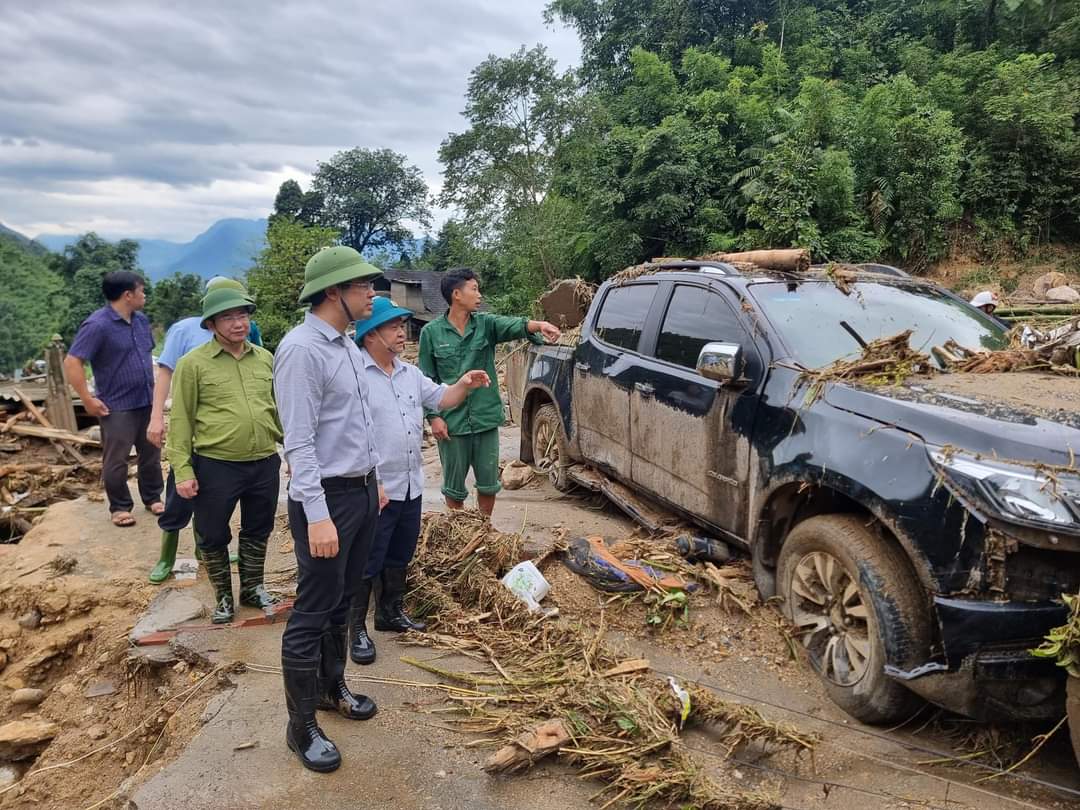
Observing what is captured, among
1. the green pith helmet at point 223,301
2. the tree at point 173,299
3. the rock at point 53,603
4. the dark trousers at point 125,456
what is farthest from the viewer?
the tree at point 173,299

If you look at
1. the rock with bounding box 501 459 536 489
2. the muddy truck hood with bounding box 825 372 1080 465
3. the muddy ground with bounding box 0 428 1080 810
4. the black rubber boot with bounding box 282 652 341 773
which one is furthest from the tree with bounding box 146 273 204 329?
the muddy truck hood with bounding box 825 372 1080 465

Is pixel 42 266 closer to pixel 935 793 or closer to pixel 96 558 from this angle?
pixel 96 558

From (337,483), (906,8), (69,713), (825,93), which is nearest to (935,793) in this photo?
(337,483)

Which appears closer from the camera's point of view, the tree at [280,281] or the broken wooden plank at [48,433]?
the broken wooden plank at [48,433]

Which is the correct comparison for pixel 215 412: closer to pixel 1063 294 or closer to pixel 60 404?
pixel 60 404

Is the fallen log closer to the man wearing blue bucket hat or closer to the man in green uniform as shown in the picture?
the man in green uniform

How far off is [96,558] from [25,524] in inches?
129

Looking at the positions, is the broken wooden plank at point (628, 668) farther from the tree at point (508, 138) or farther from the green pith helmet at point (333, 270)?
the tree at point (508, 138)

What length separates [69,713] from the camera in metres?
4.11

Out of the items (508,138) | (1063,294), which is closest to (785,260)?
(1063,294)

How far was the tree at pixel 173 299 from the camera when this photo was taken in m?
48.2

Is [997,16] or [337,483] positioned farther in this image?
[997,16]

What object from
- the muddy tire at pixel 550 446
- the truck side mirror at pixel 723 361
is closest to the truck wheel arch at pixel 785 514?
the truck side mirror at pixel 723 361

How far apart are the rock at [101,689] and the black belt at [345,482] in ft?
7.67
